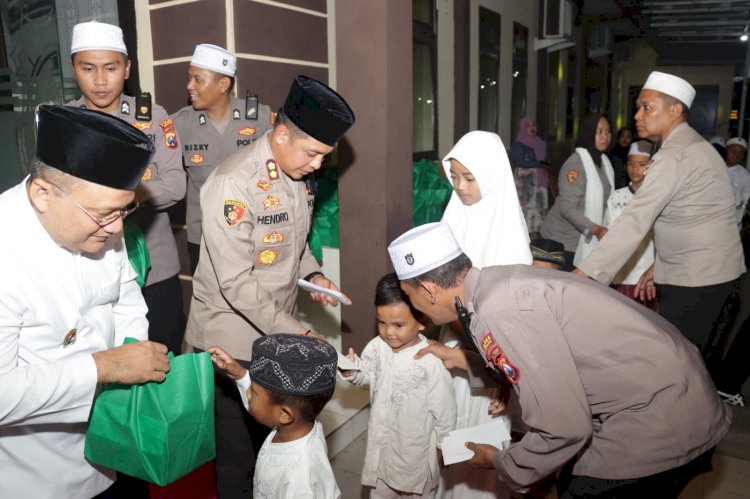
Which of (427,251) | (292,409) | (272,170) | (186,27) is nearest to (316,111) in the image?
(272,170)

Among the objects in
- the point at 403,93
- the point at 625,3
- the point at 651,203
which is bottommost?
the point at 651,203

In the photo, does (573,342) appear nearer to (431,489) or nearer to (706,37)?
(431,489)

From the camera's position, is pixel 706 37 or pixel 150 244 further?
pixel 706 37

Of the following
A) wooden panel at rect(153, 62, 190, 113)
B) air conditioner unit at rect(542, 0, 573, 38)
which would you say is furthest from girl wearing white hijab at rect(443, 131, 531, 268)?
air conditioner unit at rect(542, 0, 573, 38)

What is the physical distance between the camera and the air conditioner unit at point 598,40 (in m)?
12.7

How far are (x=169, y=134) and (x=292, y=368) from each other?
51.6 inches

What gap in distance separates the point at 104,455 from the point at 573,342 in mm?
1193

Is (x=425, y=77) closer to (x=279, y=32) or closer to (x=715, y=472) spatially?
(x=279, y=32)

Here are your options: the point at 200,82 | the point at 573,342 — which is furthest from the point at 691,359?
the point at 200,82

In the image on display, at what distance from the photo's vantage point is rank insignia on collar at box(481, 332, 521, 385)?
1.35 metres

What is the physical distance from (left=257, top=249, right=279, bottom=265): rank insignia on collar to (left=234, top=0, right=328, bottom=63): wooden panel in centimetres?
163

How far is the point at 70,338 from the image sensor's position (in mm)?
1400

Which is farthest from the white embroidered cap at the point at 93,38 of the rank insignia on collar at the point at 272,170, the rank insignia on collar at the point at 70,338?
the rank insignia on collar at the point at 70,338

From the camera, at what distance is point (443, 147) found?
621 cm
